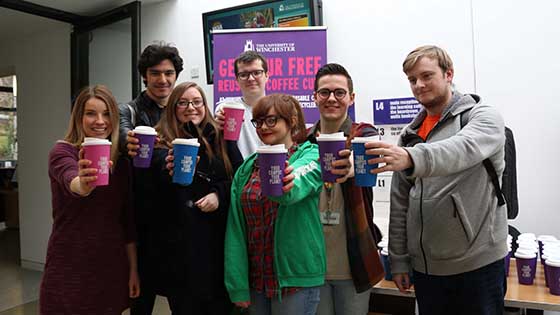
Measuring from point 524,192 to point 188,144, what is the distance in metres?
2.80

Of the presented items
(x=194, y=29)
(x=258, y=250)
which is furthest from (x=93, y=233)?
(x=194, y=29)

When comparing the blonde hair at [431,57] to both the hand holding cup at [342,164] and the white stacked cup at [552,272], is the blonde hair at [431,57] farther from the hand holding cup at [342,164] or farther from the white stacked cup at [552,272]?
the white stacked cup at [552,272]

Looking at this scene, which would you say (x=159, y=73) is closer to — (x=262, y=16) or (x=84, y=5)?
(x=262, y=16)

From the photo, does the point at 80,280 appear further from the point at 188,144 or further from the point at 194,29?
the point at 194,29

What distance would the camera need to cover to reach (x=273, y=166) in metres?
1.34

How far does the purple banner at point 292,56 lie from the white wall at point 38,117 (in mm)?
2866

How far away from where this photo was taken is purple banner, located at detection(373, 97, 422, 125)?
3.55 metres

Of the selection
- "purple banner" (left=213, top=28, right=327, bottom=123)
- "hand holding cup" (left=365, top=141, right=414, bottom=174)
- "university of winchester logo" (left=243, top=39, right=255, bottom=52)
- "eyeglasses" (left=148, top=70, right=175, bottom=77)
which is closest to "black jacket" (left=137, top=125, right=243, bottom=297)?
"eyeglasses" (left=148, top=70, right=175, bottom=77)

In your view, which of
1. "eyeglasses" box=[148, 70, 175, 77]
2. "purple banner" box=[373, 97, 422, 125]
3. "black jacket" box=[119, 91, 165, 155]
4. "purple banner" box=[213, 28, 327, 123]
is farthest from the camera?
"purple banner" box=[213, 28, 327, 123]

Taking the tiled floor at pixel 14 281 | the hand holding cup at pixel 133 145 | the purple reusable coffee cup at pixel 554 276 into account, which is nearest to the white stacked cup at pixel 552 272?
the purple reusable coffee cup at pixel 554 276

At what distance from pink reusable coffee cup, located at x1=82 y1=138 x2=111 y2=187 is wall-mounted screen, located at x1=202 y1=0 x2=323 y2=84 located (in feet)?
9.22

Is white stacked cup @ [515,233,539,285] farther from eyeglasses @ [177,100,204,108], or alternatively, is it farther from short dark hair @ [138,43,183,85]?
short dark hair @ [138,43,183,85]

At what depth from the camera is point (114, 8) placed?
4.71 metres

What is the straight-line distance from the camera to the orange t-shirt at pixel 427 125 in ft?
5.78
